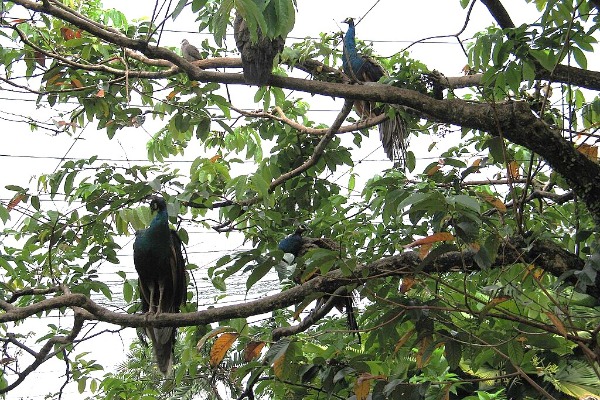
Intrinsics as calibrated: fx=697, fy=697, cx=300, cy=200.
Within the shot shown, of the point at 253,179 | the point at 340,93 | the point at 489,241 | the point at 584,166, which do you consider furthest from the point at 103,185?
the point at 584,166

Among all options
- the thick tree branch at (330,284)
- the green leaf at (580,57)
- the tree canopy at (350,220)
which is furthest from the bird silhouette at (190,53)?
the green leaf at (580,57)

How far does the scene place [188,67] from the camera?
2.42 m

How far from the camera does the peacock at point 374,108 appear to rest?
159 inches

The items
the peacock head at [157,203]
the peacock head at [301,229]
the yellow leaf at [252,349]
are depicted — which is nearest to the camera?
the yellow leaf at [252,349]


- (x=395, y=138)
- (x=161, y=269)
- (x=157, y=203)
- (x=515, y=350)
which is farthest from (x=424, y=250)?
(x=395, y=138)

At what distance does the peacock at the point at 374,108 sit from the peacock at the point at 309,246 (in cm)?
79

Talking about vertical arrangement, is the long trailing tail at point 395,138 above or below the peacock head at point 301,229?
above

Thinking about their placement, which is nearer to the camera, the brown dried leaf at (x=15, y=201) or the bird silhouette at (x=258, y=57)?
the bird silhouette at (x=258, y=57)

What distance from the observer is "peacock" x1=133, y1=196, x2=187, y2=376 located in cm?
340

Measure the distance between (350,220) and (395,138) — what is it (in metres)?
0.97

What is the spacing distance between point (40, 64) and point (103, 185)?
32.9 inches

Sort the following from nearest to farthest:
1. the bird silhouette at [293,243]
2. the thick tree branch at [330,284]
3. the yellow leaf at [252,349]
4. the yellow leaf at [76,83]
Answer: the yellow leaf at [252,349], the thick tree branch at [330,284], the yellow leaf at [76,83], the bird silhouette at [293,243]

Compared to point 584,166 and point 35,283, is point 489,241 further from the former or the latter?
point 35,283

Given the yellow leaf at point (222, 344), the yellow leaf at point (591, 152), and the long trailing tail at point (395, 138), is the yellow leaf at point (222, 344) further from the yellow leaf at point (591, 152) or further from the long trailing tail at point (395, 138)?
the long trailing tail at point (395, 138)
